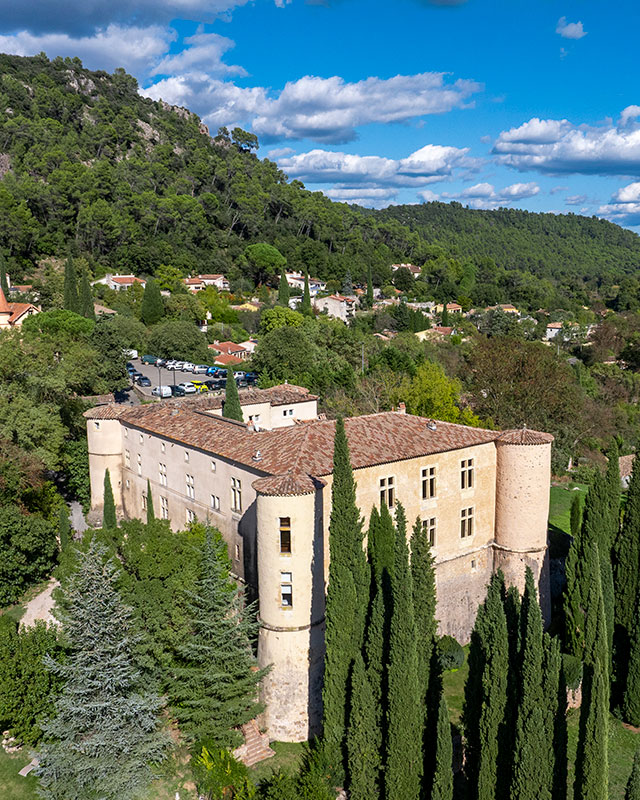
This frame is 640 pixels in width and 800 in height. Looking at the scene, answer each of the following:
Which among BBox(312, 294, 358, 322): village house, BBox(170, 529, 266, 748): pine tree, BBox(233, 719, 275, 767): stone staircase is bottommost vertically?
BBox(233, 719, 275, 767): stone staircase

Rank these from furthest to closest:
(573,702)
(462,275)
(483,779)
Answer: (462,275) → (573,702) → (483,779)

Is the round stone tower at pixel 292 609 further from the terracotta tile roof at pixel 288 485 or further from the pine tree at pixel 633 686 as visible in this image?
the pine tree at pixel 633 686

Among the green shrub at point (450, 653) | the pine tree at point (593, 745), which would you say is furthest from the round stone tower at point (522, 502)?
the pine tree at point (593, 745)

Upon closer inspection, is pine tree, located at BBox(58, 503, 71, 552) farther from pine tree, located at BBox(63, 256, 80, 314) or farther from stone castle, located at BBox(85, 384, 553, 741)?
pine tree, located at BBox(63, 256, 80, 314)

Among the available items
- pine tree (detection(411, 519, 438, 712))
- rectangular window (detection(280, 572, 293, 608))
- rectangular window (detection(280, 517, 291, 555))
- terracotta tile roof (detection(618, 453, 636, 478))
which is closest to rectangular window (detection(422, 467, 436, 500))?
pine tree (detection(411, 519, 438, 712))

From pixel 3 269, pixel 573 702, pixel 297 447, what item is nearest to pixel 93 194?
pixel 3 269

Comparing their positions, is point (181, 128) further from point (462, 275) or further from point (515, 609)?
point (515, 609)

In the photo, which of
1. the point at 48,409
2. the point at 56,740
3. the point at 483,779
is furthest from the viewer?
the point at 48,409
